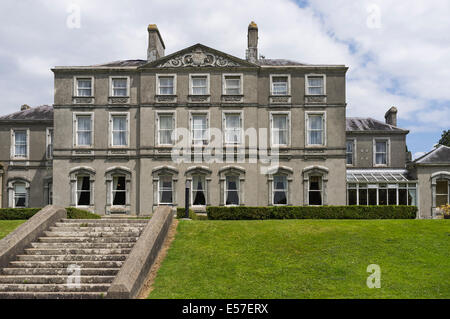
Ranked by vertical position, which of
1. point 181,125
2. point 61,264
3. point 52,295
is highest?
point 181,125

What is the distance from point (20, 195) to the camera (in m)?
32.4

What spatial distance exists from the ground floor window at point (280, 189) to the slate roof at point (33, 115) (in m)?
19.3

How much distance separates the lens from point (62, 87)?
2944 cm

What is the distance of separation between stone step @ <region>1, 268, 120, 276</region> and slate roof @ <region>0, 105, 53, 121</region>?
23.1m

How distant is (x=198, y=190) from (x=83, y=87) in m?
11.5

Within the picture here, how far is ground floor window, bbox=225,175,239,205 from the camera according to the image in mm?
28281

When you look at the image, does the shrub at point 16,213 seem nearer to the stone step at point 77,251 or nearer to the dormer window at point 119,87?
the stone step at point 77,251

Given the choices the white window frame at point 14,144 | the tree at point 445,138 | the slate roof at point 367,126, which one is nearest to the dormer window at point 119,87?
the white window frame at point 14,144

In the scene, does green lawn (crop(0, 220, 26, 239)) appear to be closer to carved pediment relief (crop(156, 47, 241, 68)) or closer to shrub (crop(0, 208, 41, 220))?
shrub (crop(0, 208, 41, 220))

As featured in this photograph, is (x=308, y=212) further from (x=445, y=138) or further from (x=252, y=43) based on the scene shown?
(x=445, y=138)

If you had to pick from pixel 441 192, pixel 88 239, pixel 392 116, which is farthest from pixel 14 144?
pixel 441 192

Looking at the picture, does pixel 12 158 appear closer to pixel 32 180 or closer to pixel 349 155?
pixel 32 180
